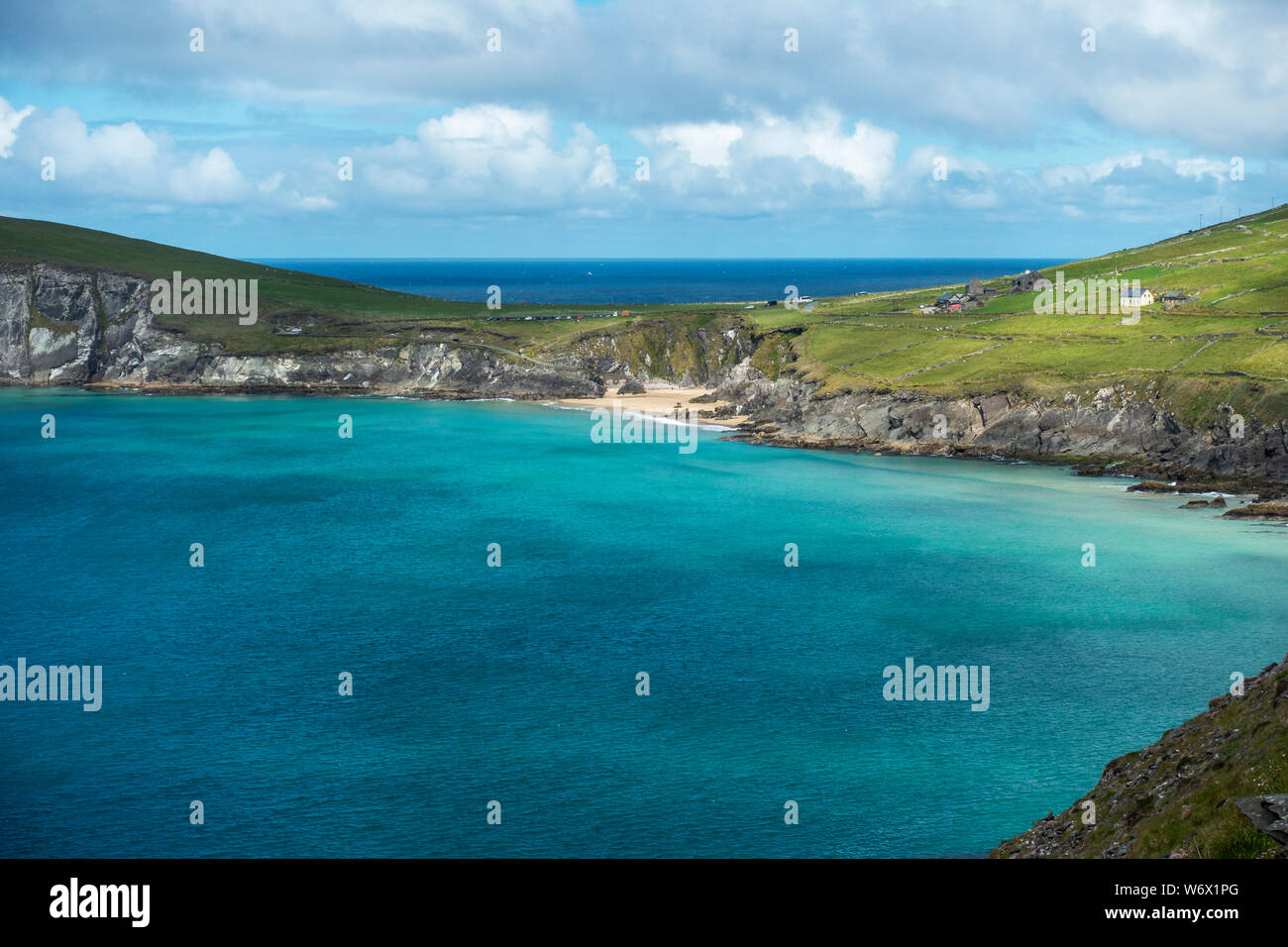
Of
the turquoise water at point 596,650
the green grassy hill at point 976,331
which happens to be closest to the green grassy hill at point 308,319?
the green grassy hill at point 976,331

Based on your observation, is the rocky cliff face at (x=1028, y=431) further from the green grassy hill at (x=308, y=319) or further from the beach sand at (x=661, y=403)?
the green grassy hill at (x=308, y=319)

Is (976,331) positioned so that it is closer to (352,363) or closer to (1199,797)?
(352,363)

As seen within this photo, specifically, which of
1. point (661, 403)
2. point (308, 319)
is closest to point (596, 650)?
point (661, 403)

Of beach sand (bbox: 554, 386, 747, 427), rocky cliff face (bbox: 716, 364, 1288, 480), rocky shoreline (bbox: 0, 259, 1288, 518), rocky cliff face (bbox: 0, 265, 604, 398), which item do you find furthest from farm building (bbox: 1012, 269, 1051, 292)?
rocky cliff face (bbox: 0, 265, 604, 398)

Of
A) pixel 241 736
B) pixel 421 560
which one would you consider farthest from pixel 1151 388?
pixel 241 736

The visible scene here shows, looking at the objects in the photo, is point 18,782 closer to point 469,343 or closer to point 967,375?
point 967,375
